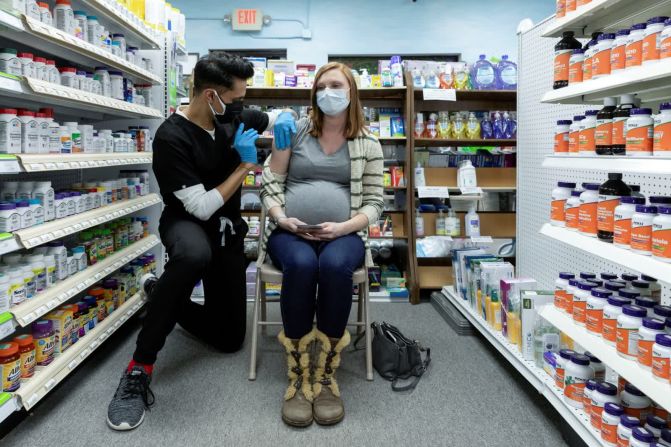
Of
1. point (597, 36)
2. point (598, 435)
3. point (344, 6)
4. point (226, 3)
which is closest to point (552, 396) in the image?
point (598, 435)

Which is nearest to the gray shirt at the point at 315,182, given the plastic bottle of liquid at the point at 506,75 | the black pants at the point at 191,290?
the black pants at the point at 191,290

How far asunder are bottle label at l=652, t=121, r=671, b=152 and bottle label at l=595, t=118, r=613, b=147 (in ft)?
0.68

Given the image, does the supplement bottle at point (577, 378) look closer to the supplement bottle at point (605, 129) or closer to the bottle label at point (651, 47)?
the supplement bottle at point (605, 129)

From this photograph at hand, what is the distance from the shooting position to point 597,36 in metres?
1.75

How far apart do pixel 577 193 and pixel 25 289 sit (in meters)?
2.19

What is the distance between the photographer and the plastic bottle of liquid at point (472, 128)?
409 cm

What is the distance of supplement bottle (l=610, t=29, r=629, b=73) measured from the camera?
1.59 meters

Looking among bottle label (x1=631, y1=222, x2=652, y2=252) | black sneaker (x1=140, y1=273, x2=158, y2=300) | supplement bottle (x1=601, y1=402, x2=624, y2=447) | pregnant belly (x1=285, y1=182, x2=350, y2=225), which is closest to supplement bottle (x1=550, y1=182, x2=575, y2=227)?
A: bottle label (x1=631, y1=222, x2=652, y2=252)

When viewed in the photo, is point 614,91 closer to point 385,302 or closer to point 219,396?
point 219,396

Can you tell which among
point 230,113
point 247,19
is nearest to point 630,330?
point 230,113

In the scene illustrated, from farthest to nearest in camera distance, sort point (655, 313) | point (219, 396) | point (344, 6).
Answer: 1. point (344, 6)
2. point (219, 396)
3. point (655, 313)

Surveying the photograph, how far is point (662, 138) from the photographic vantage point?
1.42 m

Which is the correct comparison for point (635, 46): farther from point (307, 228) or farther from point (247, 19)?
point (247, 19)

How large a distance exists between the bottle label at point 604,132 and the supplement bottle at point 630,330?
550mm
